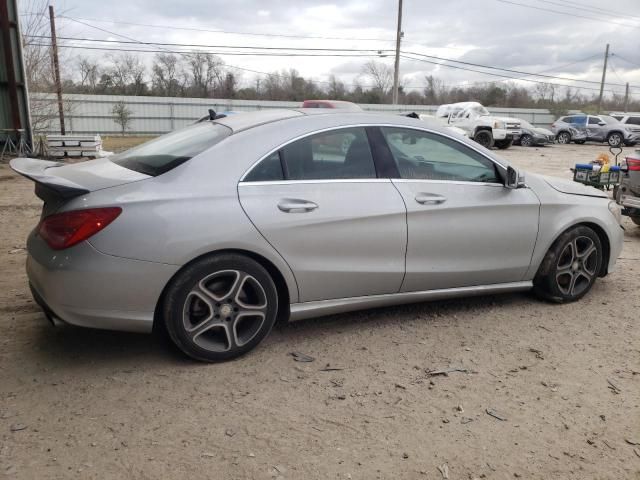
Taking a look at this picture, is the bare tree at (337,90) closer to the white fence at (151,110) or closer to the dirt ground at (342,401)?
the white fence at (151,110)

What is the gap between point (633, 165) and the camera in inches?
288

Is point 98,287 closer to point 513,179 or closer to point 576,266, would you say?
point 513,179

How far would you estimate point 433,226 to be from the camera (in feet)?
13.1

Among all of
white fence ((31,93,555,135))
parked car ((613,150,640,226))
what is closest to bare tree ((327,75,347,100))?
white fence ((31,93,555,135))

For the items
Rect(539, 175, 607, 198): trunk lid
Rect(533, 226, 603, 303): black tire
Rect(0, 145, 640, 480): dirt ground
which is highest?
Rect(539, 175, 607, 198): trunk lid

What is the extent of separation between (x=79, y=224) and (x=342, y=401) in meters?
1.71

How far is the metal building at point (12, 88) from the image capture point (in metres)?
14.5

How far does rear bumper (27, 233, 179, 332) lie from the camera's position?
305cm

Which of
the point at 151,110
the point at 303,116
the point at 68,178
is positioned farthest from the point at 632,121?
the point at 68,178

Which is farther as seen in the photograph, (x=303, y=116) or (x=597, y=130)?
(x=597, y=130)

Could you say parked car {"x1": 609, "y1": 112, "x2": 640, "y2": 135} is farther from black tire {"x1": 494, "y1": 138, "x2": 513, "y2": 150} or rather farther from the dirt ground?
the dirt ground

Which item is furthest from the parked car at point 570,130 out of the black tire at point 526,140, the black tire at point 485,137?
the black tire at point 485,137

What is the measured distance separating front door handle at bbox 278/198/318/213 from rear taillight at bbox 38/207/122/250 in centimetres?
95

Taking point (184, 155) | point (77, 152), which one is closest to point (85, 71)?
point (77, 152)
